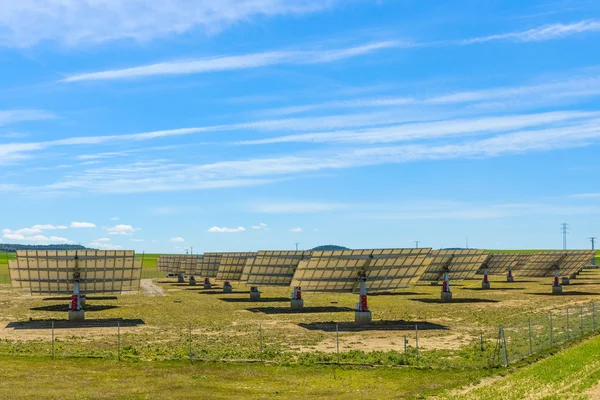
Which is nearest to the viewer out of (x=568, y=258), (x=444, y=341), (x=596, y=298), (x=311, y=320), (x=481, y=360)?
(x=481, y=360)

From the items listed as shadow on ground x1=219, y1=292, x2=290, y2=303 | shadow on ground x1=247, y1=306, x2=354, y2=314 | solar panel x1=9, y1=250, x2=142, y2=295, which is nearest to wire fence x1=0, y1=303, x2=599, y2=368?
solar panel x1=9, y1=250, x2=142, y2=295

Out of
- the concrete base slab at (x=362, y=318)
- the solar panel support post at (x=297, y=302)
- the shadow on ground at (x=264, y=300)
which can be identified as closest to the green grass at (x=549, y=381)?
the concrete base slab at (x=362, y=318)

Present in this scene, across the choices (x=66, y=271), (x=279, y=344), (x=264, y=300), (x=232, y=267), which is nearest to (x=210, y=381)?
(x=279, y=344)

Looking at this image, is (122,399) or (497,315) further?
(497,315)

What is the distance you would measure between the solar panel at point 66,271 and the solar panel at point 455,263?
38077mm

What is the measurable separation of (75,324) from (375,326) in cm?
2230

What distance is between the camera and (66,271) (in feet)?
179

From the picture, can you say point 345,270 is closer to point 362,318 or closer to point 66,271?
point 362,318

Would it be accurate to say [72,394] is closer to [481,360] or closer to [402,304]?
[481,360]

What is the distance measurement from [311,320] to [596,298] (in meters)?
38.7

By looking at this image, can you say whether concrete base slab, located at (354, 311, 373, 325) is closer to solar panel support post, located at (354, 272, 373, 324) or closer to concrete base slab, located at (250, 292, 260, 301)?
solar panel support post, located at (354, 272, 373, 324)

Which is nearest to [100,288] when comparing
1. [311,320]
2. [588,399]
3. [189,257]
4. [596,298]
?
[311,320]

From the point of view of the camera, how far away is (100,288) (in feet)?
183

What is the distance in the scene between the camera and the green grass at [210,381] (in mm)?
27125
